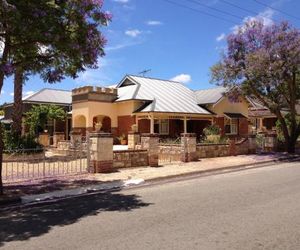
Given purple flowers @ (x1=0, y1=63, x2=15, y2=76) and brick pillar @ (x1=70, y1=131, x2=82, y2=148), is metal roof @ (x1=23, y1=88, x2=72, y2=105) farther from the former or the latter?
purple flowers @ (x1=0, y1=63, x2=15, y2=76)

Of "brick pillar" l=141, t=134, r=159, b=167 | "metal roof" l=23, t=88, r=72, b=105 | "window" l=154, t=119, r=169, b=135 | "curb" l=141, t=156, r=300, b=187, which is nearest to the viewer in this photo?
"curb" l=141, t=156, r=300, b=187

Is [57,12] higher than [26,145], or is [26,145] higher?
[57,12]

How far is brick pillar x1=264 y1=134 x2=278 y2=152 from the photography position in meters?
25.9

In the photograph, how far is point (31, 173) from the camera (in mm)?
15102

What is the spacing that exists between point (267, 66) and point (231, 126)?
17605 mm

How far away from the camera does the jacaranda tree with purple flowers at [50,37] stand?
31.3ft

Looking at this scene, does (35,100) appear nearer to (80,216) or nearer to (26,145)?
(26,145)

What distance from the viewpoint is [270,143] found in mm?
25906

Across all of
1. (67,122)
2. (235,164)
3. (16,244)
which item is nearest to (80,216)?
(16,244)

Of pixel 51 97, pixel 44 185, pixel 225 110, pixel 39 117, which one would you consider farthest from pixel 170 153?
pixel 51 97

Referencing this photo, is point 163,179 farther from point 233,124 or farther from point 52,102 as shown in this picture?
point 52,102

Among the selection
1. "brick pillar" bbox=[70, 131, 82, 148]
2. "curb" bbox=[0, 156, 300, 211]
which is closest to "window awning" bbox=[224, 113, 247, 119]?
"curb" bbox=[0, 156, 300, 211]

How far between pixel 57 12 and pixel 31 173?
7.04 m

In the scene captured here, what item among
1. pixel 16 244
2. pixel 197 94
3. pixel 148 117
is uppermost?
pixel 197 94
